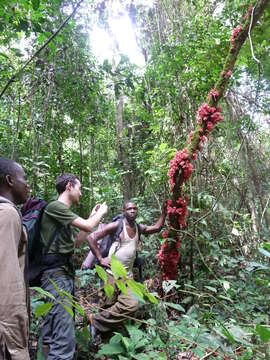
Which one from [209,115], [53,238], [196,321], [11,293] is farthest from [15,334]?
[209,115]

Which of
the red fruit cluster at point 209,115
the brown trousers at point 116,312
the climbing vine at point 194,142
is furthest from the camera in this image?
the red fruit cluster at point 209,115

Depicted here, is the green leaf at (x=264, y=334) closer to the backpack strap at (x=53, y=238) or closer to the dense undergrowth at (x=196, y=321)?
the dense undergrowth at (x=196, y=321)

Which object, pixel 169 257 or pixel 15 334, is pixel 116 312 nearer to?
pixel 169 257

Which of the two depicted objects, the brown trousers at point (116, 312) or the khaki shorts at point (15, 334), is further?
the brown trousers at point (116, 312)

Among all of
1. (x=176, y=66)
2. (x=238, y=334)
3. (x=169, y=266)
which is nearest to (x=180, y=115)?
(x=176, y=66)

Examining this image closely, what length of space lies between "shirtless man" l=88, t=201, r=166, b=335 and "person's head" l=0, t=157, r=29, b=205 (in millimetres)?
1653

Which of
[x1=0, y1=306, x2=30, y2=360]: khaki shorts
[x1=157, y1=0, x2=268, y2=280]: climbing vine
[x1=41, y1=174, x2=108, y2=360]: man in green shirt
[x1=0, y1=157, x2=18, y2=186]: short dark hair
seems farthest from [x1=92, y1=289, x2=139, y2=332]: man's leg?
[x1=0, y1=157, x2=18, y2=186]: short dark hair

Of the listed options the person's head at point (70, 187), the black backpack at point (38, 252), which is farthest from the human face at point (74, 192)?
the black backpack at point (38, 252)

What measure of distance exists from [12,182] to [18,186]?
1.6 inches

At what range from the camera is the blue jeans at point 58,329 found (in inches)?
101

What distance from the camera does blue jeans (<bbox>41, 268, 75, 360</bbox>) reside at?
8.38ft

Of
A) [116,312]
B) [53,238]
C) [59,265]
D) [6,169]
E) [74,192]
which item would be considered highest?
[6,169]

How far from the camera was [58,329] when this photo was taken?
259cm

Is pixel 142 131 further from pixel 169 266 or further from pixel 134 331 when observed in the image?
pixel 134 331
